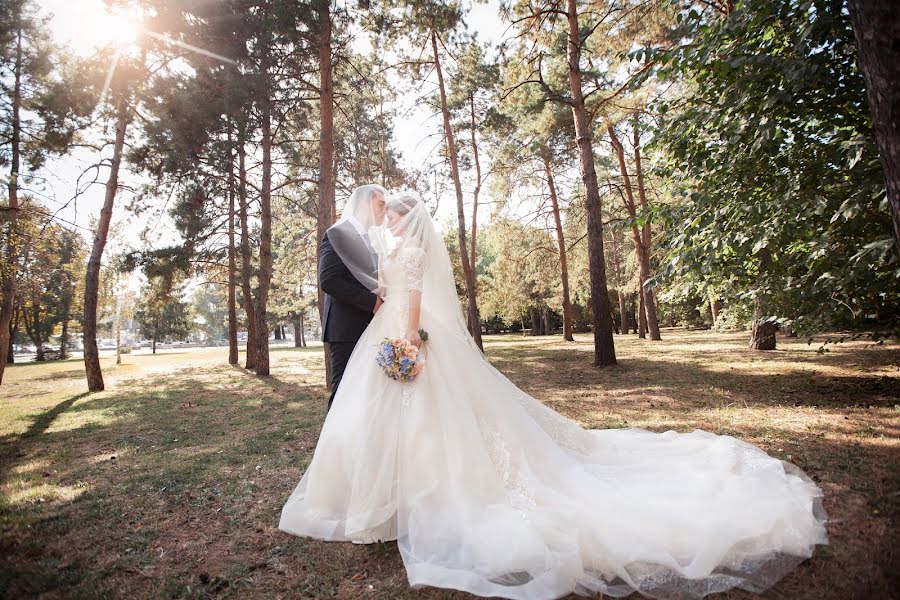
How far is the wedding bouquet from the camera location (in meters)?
3.01

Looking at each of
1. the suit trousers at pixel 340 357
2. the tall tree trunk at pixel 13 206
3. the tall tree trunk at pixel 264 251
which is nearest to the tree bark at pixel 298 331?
the tall tree trunk at pixel 264 251

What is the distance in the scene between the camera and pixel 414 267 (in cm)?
323

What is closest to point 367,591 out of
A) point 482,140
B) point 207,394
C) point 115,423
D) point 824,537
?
point 824,537

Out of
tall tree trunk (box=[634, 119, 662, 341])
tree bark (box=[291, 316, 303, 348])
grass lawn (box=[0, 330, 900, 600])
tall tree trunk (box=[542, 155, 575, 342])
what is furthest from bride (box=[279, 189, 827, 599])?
tree bark (box=[291, 316, 303, 348])

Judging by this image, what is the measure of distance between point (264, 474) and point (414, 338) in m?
2.35

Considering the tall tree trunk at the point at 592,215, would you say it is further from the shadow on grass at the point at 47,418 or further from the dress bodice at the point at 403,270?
the shadow on grass at the point at 47,418

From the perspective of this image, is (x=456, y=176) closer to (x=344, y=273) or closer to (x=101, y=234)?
(x=101, y=234)

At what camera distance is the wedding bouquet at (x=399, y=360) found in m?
3.01

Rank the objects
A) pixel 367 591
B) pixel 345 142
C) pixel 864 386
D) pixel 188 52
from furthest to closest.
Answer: pixel 345 142 → pixel 188 52 → pixel 864 386 → pixel 367 591

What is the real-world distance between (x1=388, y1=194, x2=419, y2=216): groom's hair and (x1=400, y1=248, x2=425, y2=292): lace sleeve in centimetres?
45

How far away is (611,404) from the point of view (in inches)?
251

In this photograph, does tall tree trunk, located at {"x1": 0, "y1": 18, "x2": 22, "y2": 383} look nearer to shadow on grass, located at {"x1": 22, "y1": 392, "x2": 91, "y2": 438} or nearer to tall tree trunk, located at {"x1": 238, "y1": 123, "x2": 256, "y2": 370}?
shadow on grass, located at {"x1": 22, "y1": 392, "x2": 91, "y2": 438}

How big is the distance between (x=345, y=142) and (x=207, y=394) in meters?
8.19

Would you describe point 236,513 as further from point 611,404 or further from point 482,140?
point 482,140
